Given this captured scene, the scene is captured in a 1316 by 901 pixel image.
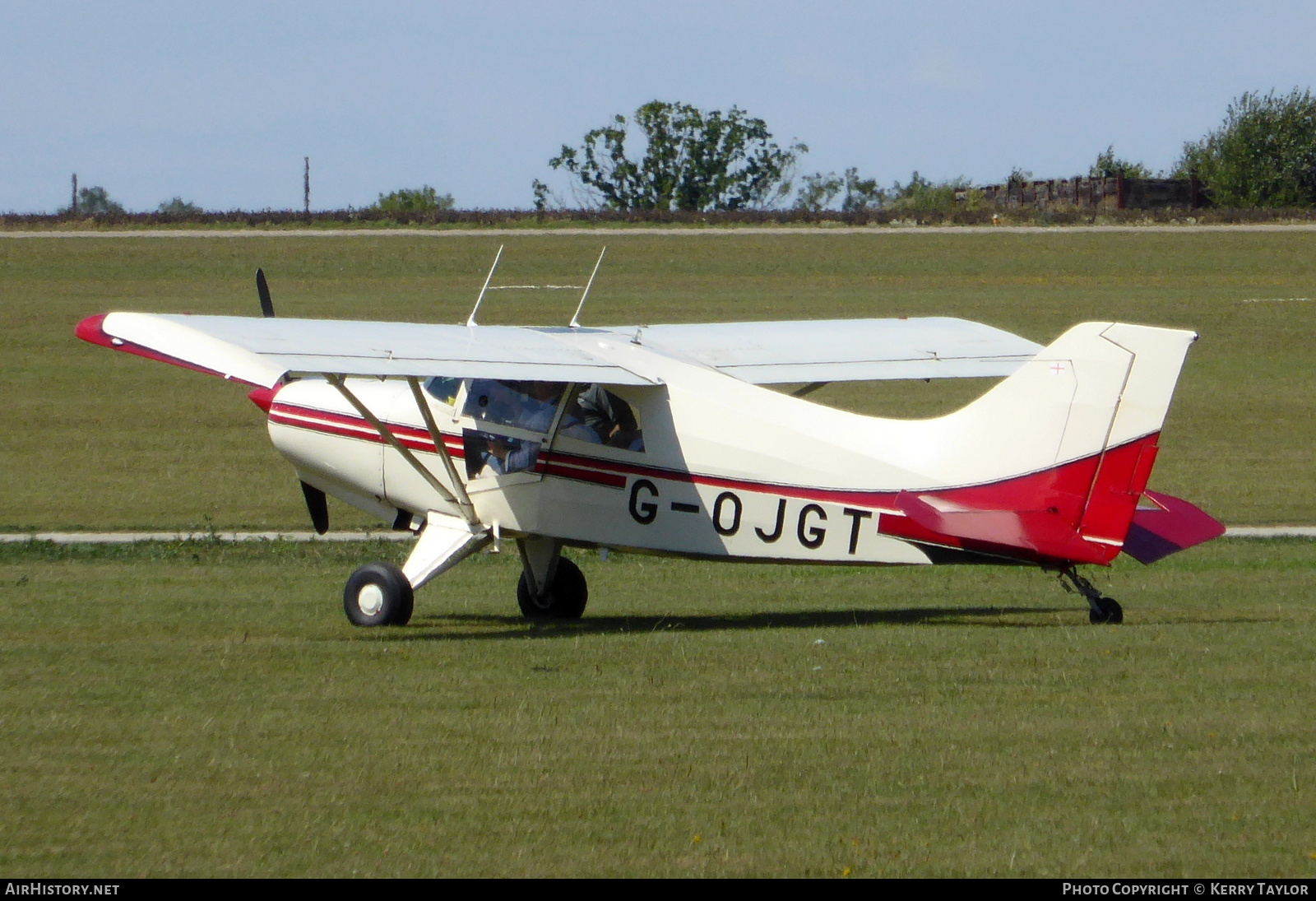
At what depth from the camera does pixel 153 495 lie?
78.7 feet

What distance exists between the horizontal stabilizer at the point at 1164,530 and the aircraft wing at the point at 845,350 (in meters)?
2.65

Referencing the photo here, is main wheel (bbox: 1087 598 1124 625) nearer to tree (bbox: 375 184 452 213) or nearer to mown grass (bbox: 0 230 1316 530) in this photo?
mown grass (bbox: 0 230 1316 530)

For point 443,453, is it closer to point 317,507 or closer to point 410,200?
point 317,507

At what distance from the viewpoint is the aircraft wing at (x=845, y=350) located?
14117 mm

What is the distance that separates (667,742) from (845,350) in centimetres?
758

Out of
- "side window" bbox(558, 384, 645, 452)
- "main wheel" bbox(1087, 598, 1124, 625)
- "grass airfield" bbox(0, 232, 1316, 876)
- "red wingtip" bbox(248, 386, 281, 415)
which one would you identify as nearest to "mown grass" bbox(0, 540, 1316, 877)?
"grass airfield" bbox(0, 232, 1316, 876)

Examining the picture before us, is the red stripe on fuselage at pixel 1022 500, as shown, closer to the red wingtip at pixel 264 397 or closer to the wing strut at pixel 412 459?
the wing strut at pixel 412 459

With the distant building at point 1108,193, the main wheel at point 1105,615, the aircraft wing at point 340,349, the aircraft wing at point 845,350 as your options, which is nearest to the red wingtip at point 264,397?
the aircraft wing at point 340,349

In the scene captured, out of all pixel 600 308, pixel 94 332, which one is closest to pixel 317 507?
pixel 94 332

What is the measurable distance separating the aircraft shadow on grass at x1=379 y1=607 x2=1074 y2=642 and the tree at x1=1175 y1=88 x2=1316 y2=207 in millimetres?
71050

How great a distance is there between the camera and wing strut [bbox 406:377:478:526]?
11.9 meters

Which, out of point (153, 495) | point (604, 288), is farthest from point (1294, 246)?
point (153, 495)

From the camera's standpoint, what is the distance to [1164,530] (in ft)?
38.3

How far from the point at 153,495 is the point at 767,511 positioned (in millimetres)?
14833
